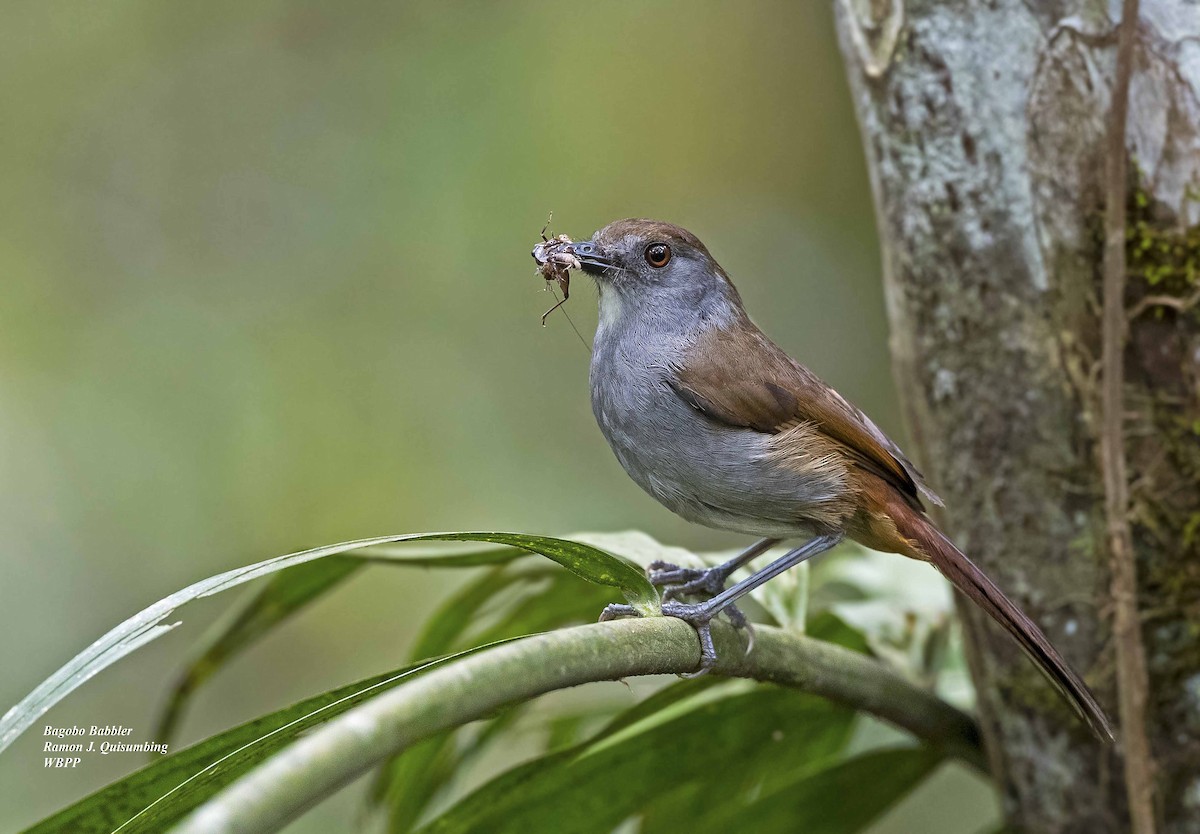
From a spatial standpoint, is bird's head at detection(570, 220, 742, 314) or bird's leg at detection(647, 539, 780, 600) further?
bird's head at detection(570, 220, 742, 314)

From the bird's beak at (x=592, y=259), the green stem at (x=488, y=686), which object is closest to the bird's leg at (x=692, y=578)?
the green stem at (x=488, y=686)

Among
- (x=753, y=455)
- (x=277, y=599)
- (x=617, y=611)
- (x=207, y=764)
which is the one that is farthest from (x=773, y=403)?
(x=207, y=764)

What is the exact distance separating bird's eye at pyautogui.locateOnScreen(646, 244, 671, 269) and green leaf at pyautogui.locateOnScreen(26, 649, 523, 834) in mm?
1654

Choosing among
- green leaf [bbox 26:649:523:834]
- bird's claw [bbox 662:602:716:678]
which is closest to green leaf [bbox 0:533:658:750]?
green leaf [bbox 26:649:523:834]

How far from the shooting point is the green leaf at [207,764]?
1.22m

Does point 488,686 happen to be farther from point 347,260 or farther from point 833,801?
point 347,260

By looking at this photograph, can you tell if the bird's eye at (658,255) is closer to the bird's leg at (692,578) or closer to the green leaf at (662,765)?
the bird's leg at (692,578)

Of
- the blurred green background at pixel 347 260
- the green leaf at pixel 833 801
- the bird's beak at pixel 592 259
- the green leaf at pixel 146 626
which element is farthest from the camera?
the blurred green background at pixel 347 260

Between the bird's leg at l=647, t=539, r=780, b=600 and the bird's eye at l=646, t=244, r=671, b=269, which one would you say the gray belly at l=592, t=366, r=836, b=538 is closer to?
the bird's leg at l=647, t=539, r=780, b=600

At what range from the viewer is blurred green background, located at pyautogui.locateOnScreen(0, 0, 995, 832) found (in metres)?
5.78

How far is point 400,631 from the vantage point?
5.73 meters

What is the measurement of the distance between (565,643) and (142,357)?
5.49 metres

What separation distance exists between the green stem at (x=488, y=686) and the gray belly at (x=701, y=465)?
1.39 ft

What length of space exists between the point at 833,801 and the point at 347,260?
4.98 m
